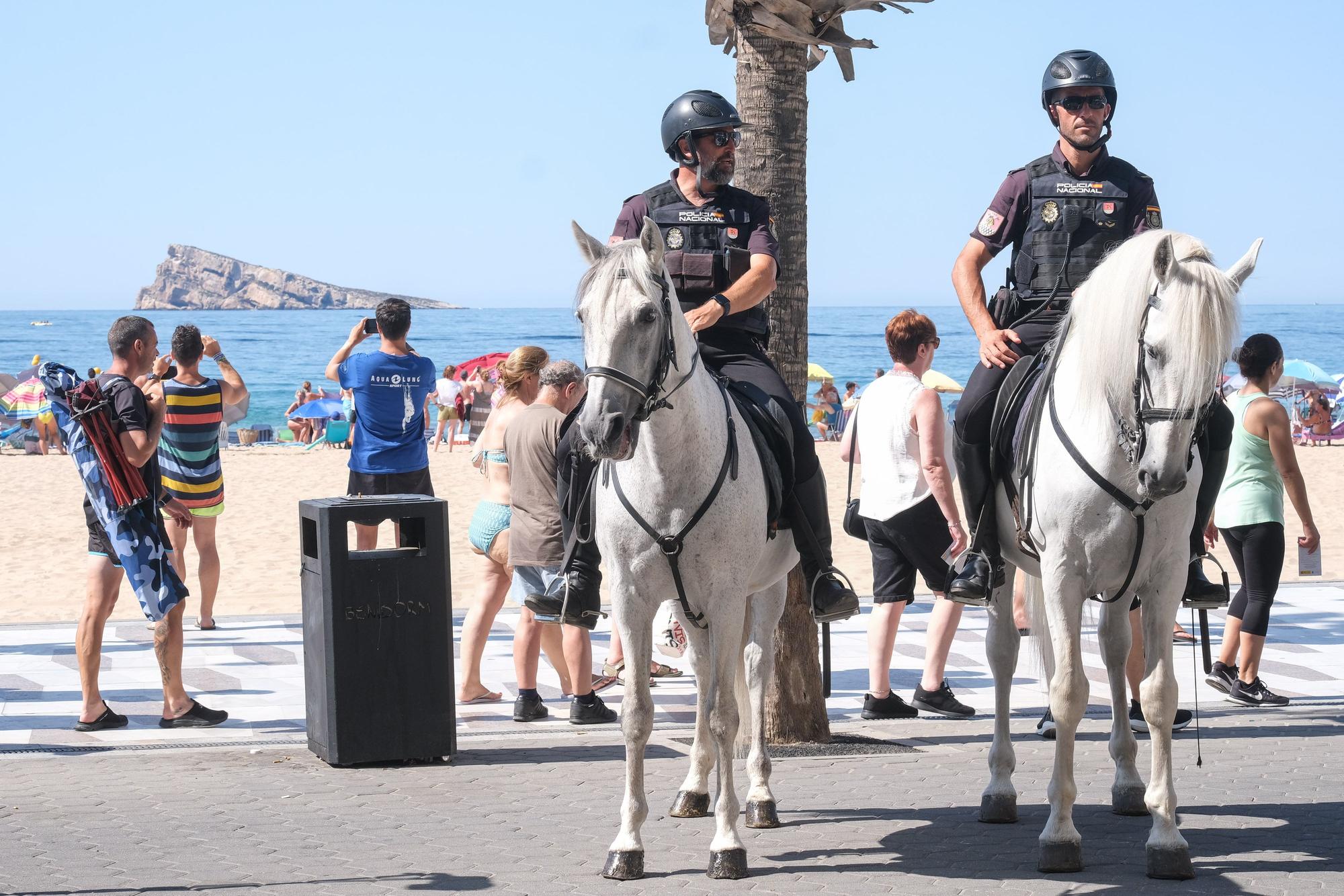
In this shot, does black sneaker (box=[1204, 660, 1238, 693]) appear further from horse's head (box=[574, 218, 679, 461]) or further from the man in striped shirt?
the man in striped shirt

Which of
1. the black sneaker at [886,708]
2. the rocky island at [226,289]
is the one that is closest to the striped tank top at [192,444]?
the black sneaker at [886,708]

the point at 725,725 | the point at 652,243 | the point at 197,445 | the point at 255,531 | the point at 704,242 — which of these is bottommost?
the point at 255,531

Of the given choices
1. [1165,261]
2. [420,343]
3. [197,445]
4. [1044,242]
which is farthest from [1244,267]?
[420,343]

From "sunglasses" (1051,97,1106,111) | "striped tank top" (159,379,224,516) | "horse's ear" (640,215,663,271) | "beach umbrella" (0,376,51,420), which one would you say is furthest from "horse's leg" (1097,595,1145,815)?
"beach umbrella" (0,376,51,420)

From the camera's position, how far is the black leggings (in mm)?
9289

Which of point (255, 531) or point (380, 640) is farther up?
point (380, 640)

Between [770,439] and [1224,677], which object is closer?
[770,439]

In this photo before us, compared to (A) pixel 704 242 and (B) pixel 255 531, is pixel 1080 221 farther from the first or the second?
(B) pixel 255 531

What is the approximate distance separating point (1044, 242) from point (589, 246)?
93.9 inches

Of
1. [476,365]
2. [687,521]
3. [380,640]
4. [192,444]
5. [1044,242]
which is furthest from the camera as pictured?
[476,365]

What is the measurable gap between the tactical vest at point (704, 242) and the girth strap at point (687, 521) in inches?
29.5

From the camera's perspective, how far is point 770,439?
21.3ft

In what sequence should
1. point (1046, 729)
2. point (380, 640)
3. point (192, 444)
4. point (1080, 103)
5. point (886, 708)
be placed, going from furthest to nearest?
point (192, 444) < point (886, 708) < point (1046, 729) < point (380, 640) < point (1080, 103)

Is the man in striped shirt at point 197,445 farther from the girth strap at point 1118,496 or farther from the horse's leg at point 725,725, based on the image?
the girth strap at point 1118,496
